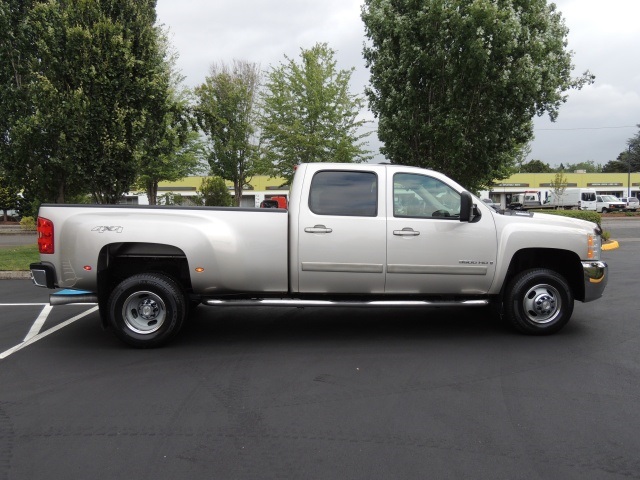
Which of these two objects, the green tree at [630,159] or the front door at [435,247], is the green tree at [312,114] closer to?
the front door at [435,247]

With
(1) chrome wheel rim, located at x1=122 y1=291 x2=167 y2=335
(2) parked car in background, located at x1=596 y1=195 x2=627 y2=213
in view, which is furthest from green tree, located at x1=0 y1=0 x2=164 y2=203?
(2) parked car in background, located at x1=596 y1=195 x2=627 y2=213

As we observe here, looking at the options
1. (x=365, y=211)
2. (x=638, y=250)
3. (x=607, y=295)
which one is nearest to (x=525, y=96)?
(x=638, y=250)

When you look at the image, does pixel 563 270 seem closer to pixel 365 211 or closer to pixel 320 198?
pixel 365 211

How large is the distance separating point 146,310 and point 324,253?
208cm

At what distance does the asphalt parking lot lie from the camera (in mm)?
3379

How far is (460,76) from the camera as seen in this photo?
1450 cm

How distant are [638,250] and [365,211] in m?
13.6

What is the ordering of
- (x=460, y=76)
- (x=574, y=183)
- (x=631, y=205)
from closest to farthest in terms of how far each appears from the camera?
(x=460, y=76)
(x=631, y=205)
(x=574, y=183)

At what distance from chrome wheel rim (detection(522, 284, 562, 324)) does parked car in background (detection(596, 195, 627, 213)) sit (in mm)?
50699

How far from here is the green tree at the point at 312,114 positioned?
25562 millimetres

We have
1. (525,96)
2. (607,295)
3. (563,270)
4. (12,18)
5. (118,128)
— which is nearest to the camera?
(563,270)

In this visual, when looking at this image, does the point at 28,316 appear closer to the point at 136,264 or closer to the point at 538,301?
the point at 136,264

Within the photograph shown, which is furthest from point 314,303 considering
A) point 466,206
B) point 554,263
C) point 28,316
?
point 28,316

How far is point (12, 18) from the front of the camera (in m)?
13.7
